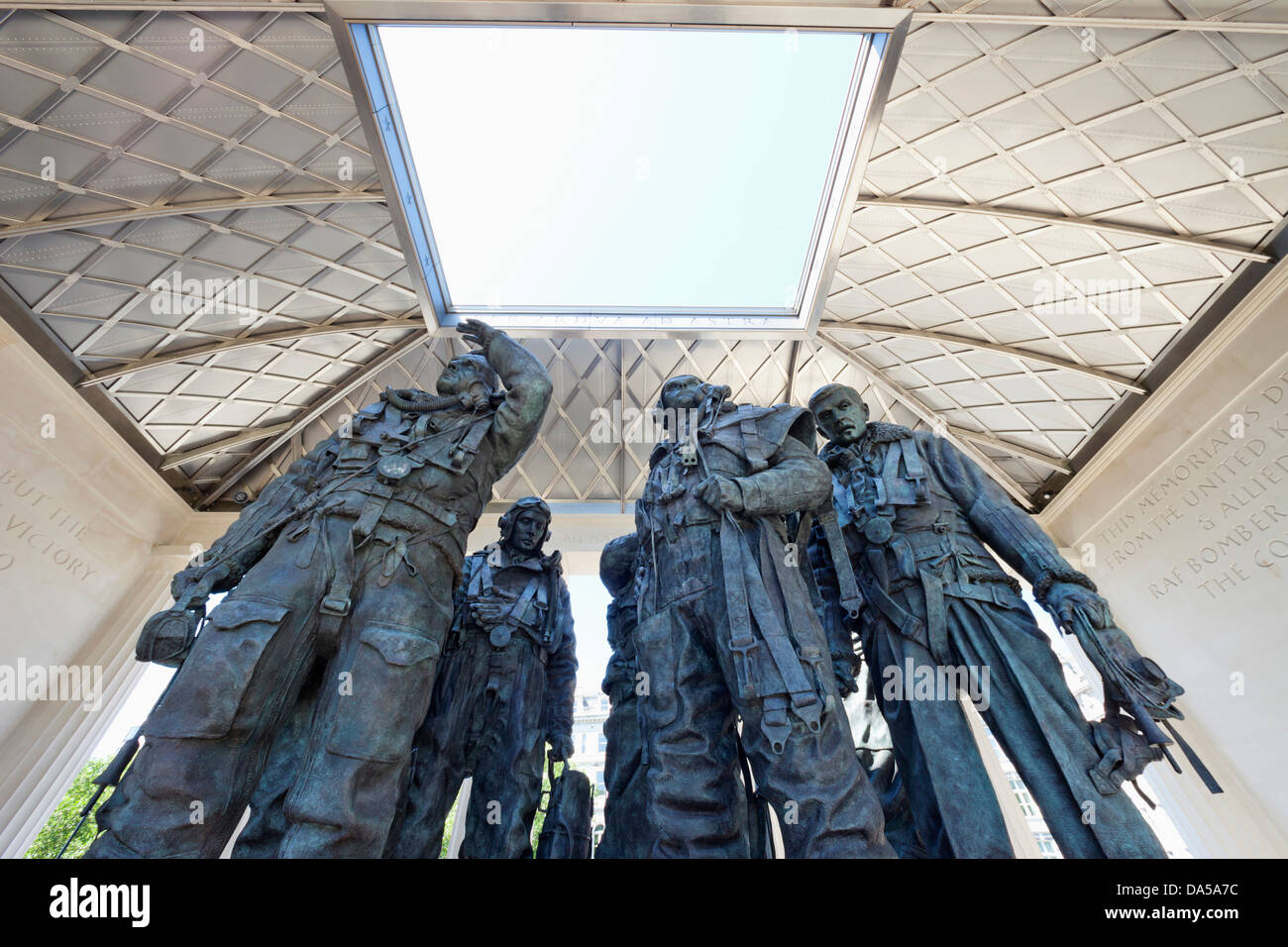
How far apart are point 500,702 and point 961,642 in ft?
11.8

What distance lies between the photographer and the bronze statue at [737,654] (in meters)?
3.24

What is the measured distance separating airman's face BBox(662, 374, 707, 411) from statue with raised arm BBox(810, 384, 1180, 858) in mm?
1212

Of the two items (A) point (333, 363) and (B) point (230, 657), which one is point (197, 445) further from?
(B) point (230, 657)

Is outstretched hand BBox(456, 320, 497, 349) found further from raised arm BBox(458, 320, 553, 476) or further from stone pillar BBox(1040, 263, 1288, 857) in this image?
stone pillar BBox(1040, 263, 1288, 857)

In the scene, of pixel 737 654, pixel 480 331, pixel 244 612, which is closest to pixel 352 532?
pixel 244 612

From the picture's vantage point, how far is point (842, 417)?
209 inches

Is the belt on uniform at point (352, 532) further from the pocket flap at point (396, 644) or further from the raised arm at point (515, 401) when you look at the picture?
the raised arm at point (515, 401)

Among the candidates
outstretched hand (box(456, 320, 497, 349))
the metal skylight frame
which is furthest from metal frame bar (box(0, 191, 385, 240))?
outstretched hand (box(456, 320, 497, 349))

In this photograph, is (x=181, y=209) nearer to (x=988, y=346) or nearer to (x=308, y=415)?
(x=308, y=415)

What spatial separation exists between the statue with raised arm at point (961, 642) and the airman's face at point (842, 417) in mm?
16
